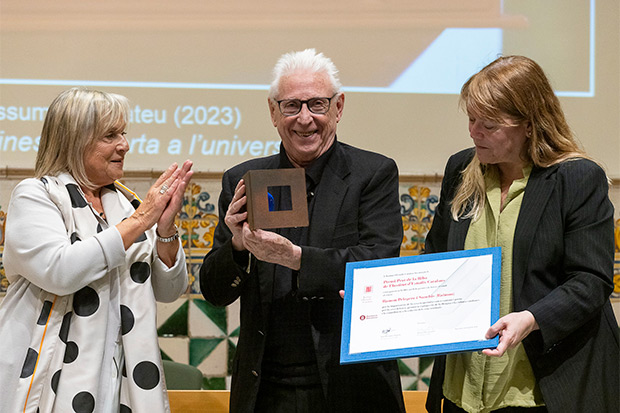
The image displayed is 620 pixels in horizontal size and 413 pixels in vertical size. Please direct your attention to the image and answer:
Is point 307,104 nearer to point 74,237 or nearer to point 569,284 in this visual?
point 74,237

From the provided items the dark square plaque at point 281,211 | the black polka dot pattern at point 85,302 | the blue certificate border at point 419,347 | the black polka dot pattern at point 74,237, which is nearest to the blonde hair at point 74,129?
the black polka dot pattern at point 74,237

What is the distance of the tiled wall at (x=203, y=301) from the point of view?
12.4 feet

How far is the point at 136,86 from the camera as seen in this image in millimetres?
3768

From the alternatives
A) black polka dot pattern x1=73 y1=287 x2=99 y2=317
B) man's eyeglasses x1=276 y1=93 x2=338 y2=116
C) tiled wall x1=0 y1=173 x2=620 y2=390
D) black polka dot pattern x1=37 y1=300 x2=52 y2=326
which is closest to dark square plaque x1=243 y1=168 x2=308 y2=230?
man's eyeglasses x1=276 y1=93 x2=338 y2=116

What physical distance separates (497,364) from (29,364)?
4.19 feet

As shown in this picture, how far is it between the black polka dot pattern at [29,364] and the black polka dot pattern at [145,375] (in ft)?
0.89

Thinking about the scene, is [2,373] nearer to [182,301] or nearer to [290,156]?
[290,156]

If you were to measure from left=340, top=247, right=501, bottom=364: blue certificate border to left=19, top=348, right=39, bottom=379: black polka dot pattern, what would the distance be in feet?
2.80

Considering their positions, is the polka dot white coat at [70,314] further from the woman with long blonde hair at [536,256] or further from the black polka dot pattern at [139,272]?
the woman with long blonde hair at [536,256]

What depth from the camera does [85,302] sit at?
213 centimetres

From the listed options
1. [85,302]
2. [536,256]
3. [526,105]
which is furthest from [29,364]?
[526,105]

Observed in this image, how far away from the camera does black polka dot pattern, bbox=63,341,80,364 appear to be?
2072 mm

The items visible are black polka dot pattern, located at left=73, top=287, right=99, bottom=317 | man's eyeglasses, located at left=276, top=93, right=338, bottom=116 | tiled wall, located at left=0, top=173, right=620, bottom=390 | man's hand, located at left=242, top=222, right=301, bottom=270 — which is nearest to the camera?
man's hand, located at left=242, top=222, right=301, bottom=270

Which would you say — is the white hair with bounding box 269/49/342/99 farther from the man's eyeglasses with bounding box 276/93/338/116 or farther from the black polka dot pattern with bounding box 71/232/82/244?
the black polka dot pattern with bounding box 71/232/82/244
